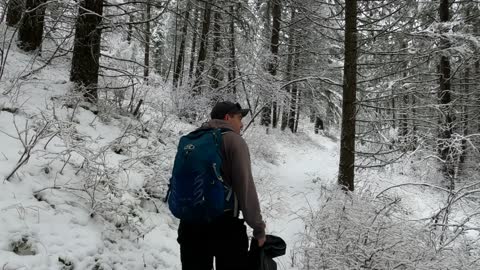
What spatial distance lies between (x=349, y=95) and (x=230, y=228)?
19.1 ft

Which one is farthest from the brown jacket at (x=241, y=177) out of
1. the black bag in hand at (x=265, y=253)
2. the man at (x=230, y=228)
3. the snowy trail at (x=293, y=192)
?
the snowy trail at (x=293, y=192)

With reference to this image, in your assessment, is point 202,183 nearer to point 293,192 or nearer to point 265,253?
point 265,253

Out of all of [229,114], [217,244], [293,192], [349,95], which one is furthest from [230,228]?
[293,192]

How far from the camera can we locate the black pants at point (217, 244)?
2.82m

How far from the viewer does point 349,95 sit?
7895mm

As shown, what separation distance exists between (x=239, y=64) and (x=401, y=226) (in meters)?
8.74

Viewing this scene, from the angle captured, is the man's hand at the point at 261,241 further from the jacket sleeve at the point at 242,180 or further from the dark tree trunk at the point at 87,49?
the dark tree trunk at the point at 87,49

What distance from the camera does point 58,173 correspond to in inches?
174

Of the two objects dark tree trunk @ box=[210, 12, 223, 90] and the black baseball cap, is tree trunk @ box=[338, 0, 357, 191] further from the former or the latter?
dark tree trunk @ box=[210, 12, 223, 90]

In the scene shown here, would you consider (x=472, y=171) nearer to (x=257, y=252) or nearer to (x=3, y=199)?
(x=257, y=252)

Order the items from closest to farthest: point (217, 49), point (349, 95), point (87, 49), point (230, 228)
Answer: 1. point (230, 228)
2. point (87, 49)
3. point (349, 95)
4. point (217, 49)

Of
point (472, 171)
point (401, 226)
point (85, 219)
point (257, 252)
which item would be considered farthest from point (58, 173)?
point (472, 171)

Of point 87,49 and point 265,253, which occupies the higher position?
point 87,49

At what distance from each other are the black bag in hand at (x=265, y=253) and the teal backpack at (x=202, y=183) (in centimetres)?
40
